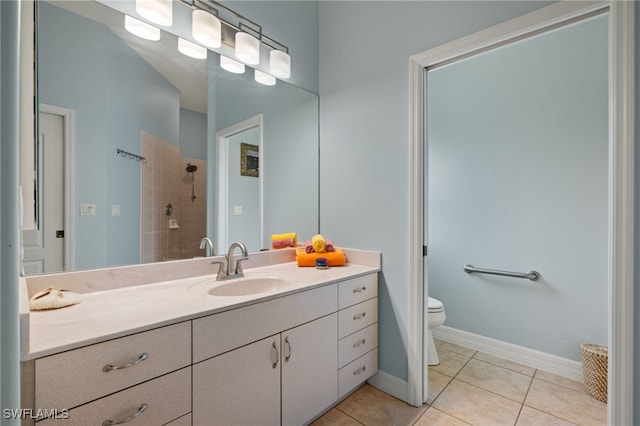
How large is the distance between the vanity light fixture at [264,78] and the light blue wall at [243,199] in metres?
0.32

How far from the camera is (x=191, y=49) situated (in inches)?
62.8

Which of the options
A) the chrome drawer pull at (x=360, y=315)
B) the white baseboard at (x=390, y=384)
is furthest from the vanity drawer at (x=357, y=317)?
the white baseboard at (x=390, y=384)

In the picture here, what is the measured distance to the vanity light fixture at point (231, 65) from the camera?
1730 millimetres

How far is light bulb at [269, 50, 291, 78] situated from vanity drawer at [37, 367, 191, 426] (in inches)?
70.4

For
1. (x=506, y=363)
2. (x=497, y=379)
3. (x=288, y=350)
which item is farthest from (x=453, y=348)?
(x=288, y=350)

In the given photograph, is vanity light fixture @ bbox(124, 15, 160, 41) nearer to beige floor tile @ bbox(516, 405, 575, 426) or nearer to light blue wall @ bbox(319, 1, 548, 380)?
light blue wall @ bbox(319, 1, 548, 380)

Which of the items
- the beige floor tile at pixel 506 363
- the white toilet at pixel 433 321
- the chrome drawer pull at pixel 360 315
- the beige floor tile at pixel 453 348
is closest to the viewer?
the chrome drawer pull at pixel 360 315

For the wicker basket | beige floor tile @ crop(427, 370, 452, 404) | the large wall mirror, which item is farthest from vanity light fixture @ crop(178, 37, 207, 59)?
the wicker basket

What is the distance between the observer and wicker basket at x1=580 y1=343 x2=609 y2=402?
68.1 inches

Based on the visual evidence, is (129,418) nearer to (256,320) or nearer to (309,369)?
(256,320)

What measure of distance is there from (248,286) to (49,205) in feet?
3.01

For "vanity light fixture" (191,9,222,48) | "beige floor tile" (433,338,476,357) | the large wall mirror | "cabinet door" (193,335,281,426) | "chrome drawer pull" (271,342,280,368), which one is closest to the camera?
"cabinet door" (193,335,281,426)

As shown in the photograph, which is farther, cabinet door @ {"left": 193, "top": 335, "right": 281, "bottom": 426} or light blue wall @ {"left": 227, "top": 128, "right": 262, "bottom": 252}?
light blue wall @ {"left": 227, "top": 128, "right": 262, "bottom": 252}

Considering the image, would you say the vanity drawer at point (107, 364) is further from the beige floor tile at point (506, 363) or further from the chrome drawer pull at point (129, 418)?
the beige floor tile at point (506, 363)
